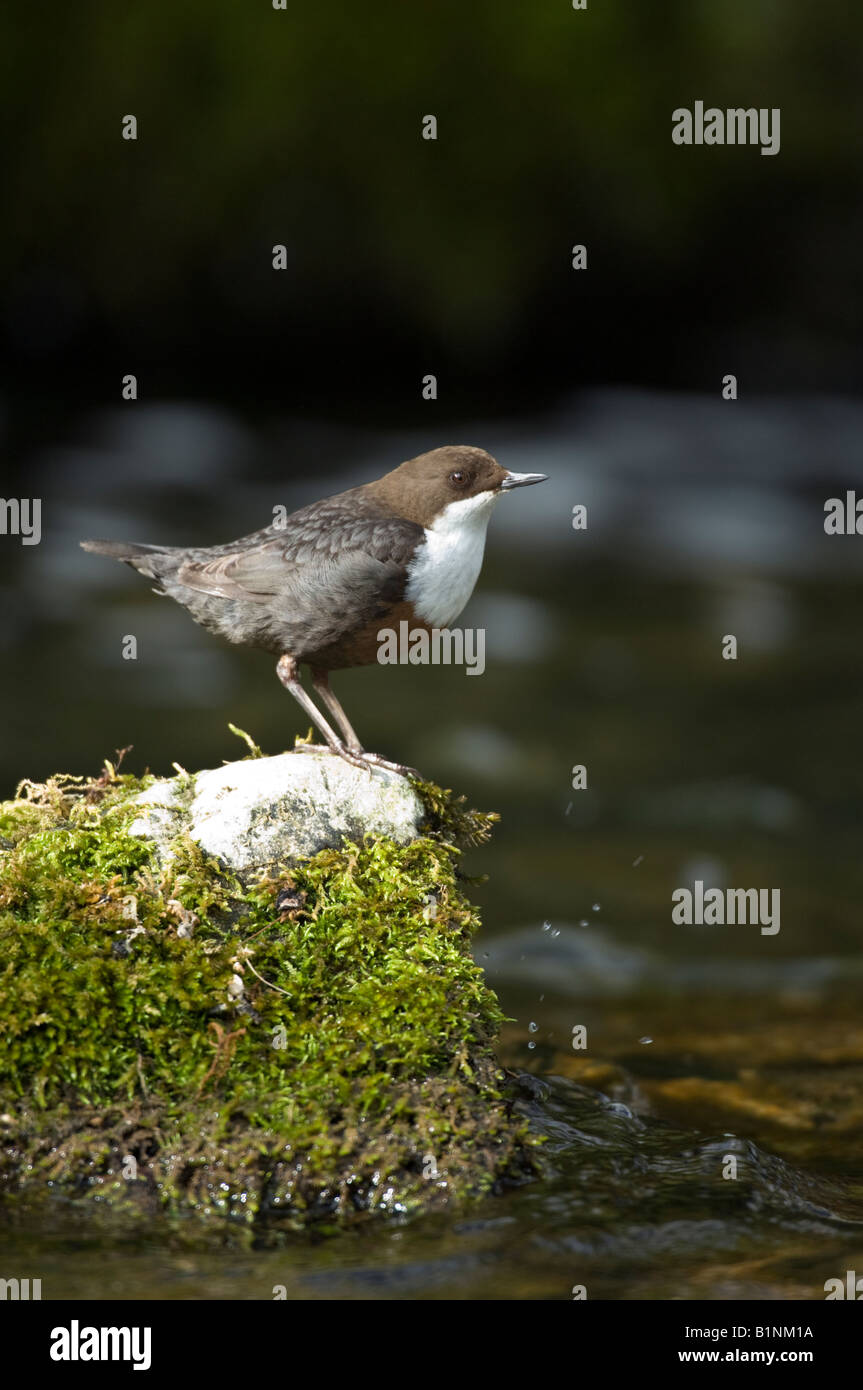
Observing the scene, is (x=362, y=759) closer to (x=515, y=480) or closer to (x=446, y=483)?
(x=446, y=483)

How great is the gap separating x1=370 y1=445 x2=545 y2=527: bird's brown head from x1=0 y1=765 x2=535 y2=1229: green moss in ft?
4.68

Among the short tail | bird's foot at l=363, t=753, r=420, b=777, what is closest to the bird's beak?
bird's foot at l=363, t=753, r=420, b=777

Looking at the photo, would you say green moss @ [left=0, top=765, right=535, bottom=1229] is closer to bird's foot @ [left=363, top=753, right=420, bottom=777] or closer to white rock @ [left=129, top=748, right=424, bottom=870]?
white rock @ [left=129, top=748, right=424, bottom=870]

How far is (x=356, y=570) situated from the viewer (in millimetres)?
4758

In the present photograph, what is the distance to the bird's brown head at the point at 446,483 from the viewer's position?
4938mm

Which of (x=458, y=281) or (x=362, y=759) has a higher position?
(x=458, y=281)

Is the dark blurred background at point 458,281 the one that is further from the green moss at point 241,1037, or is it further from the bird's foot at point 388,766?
the green moss at point 241,1037

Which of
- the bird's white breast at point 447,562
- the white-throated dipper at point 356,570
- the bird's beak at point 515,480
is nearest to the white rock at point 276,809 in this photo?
the white-throated dipper at point 356,570

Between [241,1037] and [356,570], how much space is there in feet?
5.70

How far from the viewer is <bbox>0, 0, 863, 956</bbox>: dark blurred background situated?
1305 centimetres

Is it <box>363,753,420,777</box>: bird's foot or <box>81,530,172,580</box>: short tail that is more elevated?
<box>81,530,172,580</box>: short tail

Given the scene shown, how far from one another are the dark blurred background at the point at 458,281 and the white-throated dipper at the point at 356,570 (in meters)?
6.86

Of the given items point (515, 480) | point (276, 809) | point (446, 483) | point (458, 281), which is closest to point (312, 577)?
point (446, 483)

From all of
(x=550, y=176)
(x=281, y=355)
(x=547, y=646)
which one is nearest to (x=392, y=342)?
(x=281, y=355)
